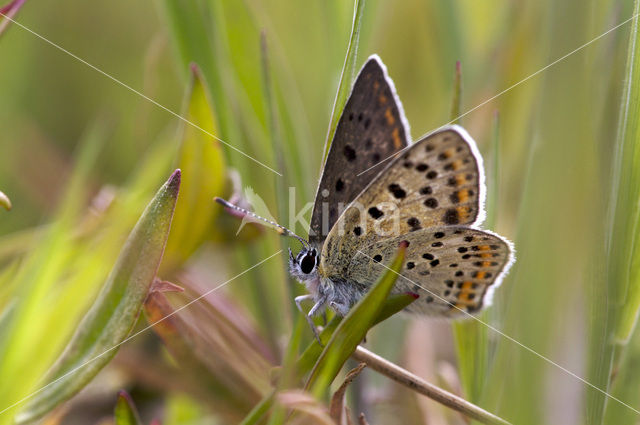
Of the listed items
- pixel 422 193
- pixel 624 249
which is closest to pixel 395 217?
pixel 422 193

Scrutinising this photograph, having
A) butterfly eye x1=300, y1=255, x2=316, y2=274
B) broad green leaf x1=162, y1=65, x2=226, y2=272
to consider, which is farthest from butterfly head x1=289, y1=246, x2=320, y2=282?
broad green leaf x1=162, y1=65, x2=226, y2=272

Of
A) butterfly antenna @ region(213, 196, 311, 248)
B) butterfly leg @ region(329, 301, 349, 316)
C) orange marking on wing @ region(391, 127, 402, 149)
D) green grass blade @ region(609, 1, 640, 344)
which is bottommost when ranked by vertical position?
butterfly leg @ region(329, 301, 349, 316)

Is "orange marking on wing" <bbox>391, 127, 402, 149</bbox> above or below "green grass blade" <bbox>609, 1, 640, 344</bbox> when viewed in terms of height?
above

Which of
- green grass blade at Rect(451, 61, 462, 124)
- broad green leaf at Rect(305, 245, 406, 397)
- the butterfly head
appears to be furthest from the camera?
the butterfly head

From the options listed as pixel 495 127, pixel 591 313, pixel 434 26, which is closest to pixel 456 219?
pixel 495 127

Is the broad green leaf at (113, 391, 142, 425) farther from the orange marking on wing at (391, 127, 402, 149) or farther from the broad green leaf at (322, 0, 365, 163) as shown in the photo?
the orange marking on wing at (391, 127, 402, 149)

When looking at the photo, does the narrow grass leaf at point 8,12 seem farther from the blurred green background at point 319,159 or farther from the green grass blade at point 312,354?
the green grass blade at point 312,354
